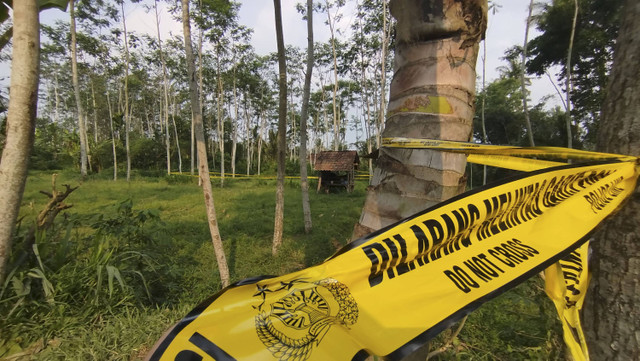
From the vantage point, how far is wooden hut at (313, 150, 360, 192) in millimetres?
16453

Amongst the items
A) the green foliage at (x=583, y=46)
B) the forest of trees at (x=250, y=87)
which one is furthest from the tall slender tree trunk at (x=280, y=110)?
the green foliage at (x=583, y=46)

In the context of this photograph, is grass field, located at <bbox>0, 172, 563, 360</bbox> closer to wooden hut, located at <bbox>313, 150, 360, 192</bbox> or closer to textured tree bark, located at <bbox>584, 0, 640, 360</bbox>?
textured tree bark, located at <bbox>584, 0, 640, 360</bbox>

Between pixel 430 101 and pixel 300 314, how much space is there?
817 mm

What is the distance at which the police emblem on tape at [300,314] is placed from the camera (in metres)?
0.72

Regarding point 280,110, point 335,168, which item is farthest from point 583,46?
point 280,110

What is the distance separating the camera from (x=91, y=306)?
2727mm

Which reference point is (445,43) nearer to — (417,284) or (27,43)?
(417,284)

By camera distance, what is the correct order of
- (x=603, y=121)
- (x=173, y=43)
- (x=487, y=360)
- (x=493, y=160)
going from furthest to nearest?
1. (x=173, y=43)
2. (x=487, y=360)
3. (x=603, y=121)
4. (x=493, y=160)

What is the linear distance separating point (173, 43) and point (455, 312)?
2412 cm

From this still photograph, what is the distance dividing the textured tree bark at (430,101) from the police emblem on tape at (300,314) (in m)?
0.29

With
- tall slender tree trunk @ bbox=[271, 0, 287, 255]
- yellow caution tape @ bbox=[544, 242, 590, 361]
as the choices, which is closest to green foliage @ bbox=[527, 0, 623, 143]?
tall slender tree trunk @ bbox=[271, 0, 287, 255]

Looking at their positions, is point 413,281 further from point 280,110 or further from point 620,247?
point 280,110

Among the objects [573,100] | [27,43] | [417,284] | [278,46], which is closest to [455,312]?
[417,284]

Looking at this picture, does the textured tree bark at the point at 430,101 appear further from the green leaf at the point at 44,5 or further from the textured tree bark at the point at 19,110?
the green leaf at the point at 44,5
